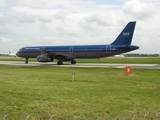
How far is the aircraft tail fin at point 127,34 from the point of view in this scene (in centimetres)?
4012

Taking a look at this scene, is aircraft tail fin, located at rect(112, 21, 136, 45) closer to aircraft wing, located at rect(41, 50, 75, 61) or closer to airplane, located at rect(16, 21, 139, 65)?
airplane, located at rect(16, 21, 139, 65)

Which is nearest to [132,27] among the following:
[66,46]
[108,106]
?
[66,46]

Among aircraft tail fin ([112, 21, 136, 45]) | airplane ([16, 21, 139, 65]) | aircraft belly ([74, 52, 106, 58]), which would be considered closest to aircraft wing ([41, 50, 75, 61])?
airplane ([16, 21, 139, 65])

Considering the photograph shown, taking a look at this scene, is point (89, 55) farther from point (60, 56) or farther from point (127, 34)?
point (127, 34)

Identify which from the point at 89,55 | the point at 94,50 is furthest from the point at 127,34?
the point at 89,55

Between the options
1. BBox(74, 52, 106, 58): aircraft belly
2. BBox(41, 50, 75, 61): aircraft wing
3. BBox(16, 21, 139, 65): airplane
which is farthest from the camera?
BBox(41, 50, 75, 61): aircraft wing

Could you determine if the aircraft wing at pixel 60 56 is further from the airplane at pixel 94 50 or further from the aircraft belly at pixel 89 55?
the aircraft belly at pixel 89 55

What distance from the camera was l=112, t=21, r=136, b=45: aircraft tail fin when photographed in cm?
4012

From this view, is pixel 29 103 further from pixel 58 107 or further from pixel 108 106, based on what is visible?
pixel 108 106

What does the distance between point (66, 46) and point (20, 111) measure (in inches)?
1478

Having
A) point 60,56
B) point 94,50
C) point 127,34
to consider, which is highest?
point 127,34

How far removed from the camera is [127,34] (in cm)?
4019

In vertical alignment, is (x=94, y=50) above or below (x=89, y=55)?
above

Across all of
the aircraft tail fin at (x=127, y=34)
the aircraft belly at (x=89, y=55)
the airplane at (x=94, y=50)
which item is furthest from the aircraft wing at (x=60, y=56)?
the aircraft tail fin at (x=127, y=34)
